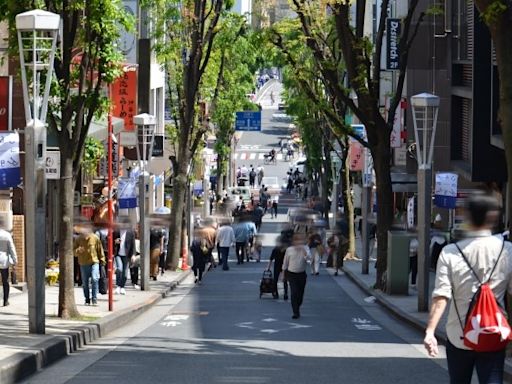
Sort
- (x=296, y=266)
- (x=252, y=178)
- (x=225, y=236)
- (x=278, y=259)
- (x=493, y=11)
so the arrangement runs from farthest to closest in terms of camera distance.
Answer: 1. (x=252, y=178)
2. (x=225, y=236)
3. (x=278, y=259)
4. (x=296, y=266)
5. (x=493, y=11)

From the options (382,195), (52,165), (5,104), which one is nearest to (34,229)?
(52,165)

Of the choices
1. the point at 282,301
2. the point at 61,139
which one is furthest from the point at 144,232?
the point at 61,139

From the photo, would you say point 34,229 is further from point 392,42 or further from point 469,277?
point 392,42

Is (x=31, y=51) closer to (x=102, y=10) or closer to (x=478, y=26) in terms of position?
(x=102, y=10)

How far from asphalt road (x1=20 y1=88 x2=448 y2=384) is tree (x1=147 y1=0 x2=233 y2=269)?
9.70 metres

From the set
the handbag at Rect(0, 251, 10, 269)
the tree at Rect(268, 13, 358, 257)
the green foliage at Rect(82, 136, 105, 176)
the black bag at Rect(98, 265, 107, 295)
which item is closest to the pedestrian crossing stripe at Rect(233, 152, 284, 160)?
the tree at Rect(268, 13, 358, 257)

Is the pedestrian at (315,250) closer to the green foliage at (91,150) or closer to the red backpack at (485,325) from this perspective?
the green foliage at (91,150)

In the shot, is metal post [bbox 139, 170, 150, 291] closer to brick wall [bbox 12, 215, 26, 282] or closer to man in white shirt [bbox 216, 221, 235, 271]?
brick wall [bbox 12, 215, 26, 282]

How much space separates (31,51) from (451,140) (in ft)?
89.9

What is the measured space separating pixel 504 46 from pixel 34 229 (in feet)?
22.5

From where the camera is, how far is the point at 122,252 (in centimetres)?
2848

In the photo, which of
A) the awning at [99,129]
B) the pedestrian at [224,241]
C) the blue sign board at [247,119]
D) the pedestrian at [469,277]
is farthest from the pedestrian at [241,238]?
the pedestrian at [469,277]

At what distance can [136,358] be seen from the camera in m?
15.9

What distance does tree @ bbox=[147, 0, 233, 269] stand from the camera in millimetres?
38125
